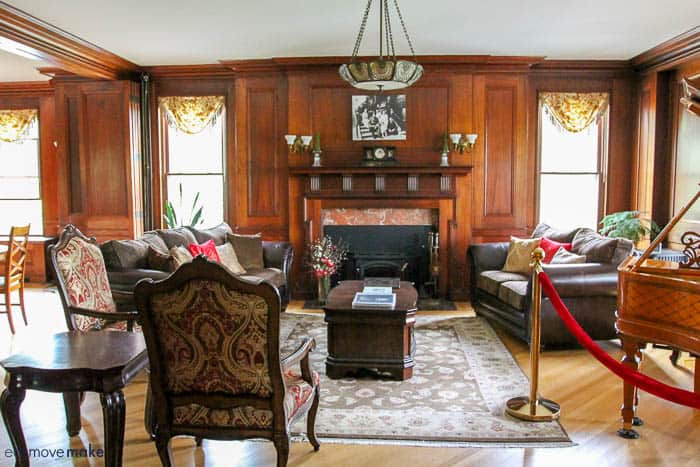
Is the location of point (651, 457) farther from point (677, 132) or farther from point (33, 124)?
point (33, 124)

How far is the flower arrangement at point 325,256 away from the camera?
21.7 ft

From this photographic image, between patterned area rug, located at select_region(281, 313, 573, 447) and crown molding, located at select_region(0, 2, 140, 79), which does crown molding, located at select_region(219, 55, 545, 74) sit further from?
patterned area rug, located at select_region(281, 313, 573, 447)

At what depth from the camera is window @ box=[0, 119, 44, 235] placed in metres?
8.70

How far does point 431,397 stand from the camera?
3.85 meters

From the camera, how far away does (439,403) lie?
3740mm

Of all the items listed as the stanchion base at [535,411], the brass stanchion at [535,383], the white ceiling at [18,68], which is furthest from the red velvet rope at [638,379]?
the white ceiling at [18,68]

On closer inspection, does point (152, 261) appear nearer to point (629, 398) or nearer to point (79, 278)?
point (79, 278)

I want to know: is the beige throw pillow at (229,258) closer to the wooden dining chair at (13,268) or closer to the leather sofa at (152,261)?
the leather sofa at (152,261)

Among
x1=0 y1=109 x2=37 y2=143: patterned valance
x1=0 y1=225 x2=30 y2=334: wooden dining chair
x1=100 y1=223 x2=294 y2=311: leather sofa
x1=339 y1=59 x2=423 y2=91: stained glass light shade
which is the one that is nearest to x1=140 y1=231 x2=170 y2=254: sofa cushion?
x1=100 y1=223 x2=294 y2=311: leather sofa

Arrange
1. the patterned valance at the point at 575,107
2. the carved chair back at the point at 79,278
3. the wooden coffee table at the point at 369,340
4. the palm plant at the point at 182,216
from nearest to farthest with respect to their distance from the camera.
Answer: the carved chair back at the point at 79,278
the wooden coffee table at the point at 369,340
the patterned valance at the point at 575,107
the palm plant at the point at 182,216

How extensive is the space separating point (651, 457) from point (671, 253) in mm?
3853

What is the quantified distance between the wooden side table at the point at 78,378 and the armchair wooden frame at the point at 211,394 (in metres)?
0.14

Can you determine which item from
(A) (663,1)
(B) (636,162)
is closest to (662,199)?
(B) (636,162)

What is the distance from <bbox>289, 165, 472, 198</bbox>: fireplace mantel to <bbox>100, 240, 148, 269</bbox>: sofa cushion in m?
2.48
